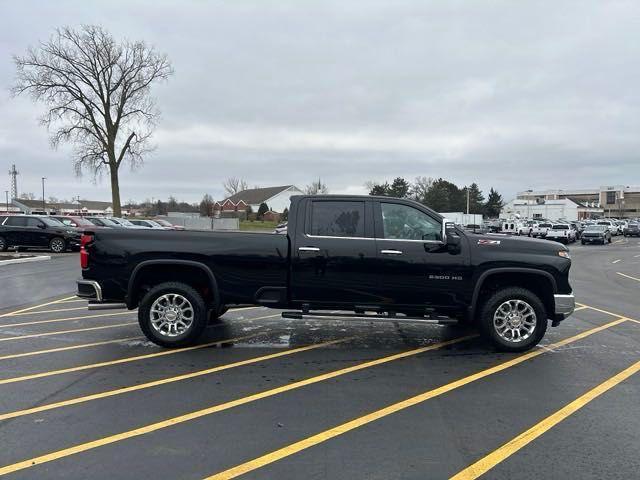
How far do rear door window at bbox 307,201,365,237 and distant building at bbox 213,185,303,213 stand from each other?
108 m

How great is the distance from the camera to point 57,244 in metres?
23.8

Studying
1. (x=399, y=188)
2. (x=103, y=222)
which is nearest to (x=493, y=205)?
(x=399, y=188)

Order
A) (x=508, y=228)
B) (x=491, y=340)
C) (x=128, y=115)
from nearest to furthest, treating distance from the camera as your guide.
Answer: (x=491, y=340)
(x=128, y=115)
(x=508, y=228)

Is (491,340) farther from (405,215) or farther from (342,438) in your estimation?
(342,438)

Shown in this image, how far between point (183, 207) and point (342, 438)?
135 meters

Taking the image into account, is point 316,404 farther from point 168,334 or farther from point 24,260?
point 24,260

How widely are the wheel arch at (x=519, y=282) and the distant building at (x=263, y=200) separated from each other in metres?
108

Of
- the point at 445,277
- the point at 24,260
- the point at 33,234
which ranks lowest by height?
the point at 24,260

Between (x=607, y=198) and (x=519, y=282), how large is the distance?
16597 centimetres

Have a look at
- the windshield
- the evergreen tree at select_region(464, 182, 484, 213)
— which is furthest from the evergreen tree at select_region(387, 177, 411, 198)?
the windshield

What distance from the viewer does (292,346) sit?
7000 millimetres

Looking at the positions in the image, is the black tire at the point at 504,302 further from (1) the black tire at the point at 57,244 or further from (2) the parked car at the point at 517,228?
(2) the parked car at the point at 517,228

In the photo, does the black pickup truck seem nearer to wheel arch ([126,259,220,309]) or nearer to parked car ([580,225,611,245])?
wheel arch ([126,259,220,309])

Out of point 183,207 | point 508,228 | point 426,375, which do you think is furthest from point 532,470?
point 183,207
